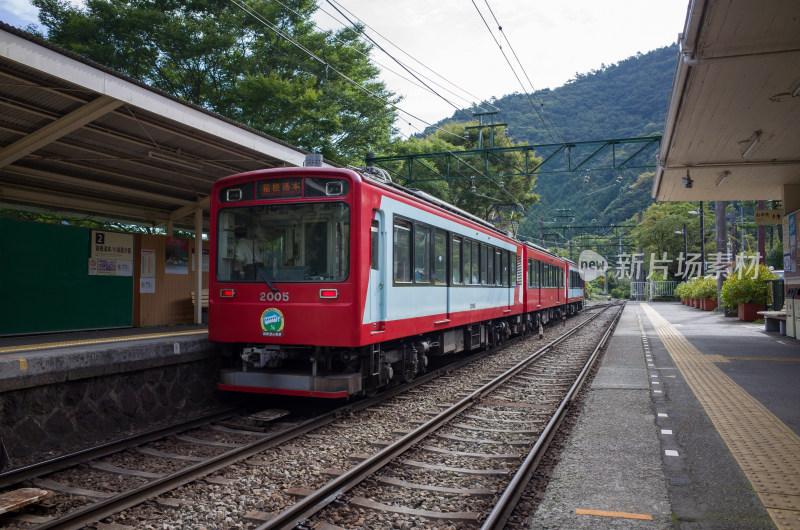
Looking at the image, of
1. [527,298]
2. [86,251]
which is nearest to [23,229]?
[86,251]

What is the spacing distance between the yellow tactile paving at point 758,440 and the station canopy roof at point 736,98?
4.34m

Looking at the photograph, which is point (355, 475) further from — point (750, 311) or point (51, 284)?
point (750, 311)

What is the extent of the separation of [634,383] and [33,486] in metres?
7.75

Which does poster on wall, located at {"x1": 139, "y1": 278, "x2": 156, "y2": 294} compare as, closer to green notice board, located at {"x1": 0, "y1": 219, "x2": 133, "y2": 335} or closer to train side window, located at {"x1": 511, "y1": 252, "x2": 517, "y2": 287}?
green notice board, located at {"x1": 0, "y1": 219, "x2": 133, "y2": 335}

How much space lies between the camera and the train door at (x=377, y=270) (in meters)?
7.21

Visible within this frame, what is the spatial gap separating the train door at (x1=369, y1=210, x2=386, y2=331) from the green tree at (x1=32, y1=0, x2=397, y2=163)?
47.2ft

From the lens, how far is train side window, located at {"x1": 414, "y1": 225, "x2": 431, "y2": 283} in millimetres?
8539

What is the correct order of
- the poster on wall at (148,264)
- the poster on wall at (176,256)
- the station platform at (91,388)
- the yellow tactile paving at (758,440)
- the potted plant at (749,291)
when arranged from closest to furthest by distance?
the yellow tactile paving at (758,440)
the station platform at (91,388)
the poster on wall at (148,264)
the poster on wall at (176,256)
the potted plant at (749,291)

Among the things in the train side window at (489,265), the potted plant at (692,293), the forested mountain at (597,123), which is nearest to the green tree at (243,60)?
A: the train side window at (489,265)

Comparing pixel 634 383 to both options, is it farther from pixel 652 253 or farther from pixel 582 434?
pixel 652 253

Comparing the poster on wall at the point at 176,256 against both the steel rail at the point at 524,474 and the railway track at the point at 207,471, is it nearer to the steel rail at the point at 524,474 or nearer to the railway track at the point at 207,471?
the railway track at the point at 207,471

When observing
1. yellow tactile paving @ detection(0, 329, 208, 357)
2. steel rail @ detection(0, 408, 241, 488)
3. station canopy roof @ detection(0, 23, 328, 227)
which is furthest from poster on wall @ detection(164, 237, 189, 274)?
steel rail @ detection(0, 408, 241, 488)

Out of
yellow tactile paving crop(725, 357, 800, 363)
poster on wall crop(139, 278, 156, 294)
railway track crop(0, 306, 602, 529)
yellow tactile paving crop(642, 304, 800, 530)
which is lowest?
railway track crop(0, 306, 602, 529)

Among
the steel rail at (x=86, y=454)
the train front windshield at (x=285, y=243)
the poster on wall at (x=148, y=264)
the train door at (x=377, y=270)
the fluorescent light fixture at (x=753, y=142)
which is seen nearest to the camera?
the steel rail at (x=86, y=454)
